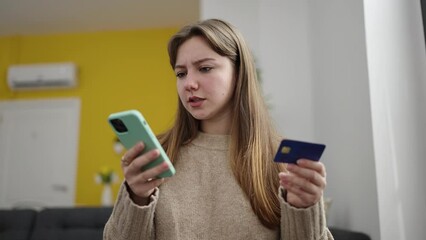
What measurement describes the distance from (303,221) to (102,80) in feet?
12.6

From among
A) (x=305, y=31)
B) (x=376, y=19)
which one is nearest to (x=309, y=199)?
(x=376, y=19)

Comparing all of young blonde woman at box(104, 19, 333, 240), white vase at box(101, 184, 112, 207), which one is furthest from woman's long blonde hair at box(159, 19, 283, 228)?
white vase at box(101, 184, 112, 207)

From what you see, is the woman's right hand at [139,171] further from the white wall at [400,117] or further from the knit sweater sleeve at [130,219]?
the white wall at [400,117]

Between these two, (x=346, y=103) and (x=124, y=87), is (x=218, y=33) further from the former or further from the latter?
(x=124, y=87)

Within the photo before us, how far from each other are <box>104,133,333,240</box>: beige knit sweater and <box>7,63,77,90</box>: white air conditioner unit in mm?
3645

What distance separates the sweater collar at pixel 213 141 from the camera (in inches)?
37.8

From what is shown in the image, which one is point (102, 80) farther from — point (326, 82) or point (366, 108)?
point (366, 108)

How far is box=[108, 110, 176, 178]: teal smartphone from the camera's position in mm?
705

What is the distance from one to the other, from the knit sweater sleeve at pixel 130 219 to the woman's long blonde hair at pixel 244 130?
6.6 inches

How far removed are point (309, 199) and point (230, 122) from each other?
1.00ft

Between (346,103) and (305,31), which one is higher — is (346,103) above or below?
below

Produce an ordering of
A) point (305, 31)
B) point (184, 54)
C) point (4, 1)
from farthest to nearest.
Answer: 1. point (4, 1)
2. point (305, 31)
3. point (184, 54)

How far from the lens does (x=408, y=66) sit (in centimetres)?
154

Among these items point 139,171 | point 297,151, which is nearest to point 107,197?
point 139,171
